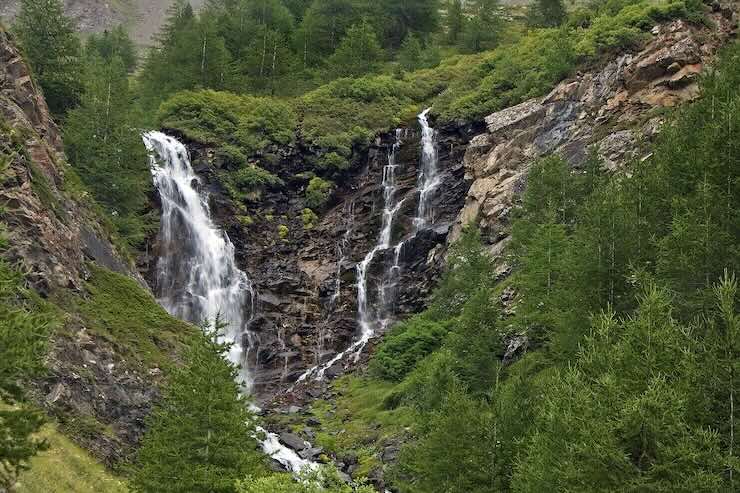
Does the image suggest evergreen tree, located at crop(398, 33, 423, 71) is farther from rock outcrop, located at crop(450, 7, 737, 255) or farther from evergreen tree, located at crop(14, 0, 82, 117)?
evergreen tree, located at crop(14, 0, 82, 117)

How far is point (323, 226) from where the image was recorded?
184 feet

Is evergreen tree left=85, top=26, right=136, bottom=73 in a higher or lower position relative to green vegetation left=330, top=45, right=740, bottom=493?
higher

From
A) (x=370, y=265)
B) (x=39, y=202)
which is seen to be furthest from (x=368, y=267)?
(x=39, y=202)

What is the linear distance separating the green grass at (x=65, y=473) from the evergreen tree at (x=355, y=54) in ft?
180

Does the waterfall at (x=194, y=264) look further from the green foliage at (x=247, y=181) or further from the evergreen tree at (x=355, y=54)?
the evergreen tree at (x=355, y=54)

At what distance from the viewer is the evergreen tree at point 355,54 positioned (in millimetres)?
71438

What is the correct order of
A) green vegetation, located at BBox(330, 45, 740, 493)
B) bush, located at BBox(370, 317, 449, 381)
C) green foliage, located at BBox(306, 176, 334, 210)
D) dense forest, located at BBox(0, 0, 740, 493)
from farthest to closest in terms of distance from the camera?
1. green foliage, located at BBox(306, 176, 334, 210)
2. bush, located at BBox(370, 317, 449, 381)
3. dense forest, located at BBox(0, 0, 740, 493)
4. green vegetation, located at BBox(330, 45, 740, 493)

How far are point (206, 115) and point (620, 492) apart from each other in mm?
51933

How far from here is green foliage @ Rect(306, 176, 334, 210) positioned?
5759 cm

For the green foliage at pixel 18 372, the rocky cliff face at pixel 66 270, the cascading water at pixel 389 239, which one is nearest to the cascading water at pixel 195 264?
the cascading water at pixel 389 239

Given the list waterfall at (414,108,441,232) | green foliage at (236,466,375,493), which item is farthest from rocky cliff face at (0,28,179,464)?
waterfall at (414,108,441,232)

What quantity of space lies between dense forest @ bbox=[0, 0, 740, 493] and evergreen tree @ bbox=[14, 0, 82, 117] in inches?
7.2

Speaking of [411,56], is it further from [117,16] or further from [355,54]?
[117,16]

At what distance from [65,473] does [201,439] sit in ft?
15.6
